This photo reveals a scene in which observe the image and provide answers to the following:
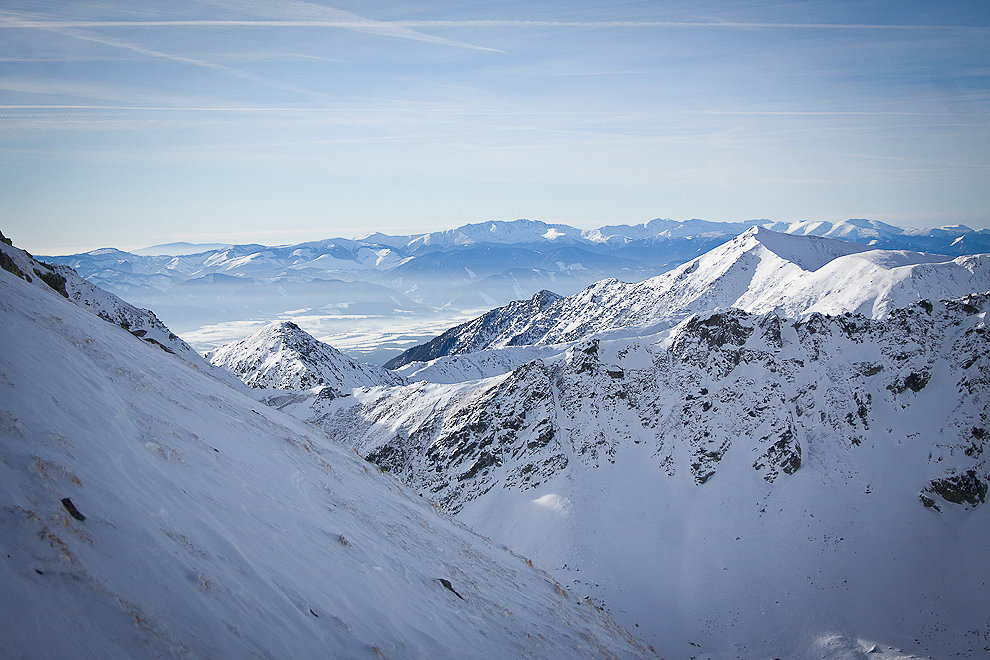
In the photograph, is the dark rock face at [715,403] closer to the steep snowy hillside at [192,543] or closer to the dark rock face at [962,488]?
the dark rock face at [962,488]

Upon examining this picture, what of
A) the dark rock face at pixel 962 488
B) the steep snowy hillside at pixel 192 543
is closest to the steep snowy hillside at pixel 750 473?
the dark rock face at pixel 962 488

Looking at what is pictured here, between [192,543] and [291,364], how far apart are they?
113990 millimetres

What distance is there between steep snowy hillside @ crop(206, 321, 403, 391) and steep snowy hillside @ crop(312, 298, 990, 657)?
55068mm

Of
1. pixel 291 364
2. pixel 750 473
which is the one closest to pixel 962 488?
pixel 750 473

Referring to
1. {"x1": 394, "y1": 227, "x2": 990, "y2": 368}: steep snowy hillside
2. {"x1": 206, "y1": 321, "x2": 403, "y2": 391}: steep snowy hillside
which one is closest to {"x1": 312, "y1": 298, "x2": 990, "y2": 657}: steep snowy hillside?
{"x1": 394, "y1": 227, "x2": 990, "y2": 368}: steep snowy hillside

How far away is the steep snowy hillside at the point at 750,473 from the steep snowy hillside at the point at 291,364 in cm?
5507

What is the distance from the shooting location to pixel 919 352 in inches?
1916

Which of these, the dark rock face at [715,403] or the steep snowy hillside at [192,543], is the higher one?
the steep snowy hillside at [192,543]

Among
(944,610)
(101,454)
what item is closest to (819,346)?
(944,610)

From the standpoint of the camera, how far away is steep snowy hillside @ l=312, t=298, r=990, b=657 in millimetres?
34156

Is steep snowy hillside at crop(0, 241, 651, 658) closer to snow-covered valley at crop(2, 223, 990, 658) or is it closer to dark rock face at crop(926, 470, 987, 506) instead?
snow-covered valley at crop(2, 223, 990, 658)

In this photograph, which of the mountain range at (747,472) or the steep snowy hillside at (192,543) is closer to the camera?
the steep snowy hillside at (192,543)

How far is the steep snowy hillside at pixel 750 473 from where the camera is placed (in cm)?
3416

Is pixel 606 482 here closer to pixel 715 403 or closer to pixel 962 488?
pixel 715 403
